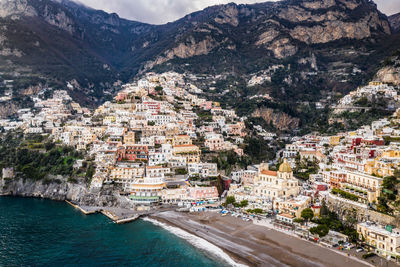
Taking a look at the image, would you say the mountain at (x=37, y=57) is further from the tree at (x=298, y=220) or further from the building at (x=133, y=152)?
the tree at (x=298, y=220)

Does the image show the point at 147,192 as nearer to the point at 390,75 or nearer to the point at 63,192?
the point at 63,192

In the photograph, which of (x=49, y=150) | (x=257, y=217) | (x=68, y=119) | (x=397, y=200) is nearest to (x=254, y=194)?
(x=257, y=217)

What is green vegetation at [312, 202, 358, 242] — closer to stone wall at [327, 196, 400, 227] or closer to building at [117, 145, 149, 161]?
stone wall at [327, 196, 400, 227]

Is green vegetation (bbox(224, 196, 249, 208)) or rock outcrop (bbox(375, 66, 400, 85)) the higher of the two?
rock outcrop (bbox(375, 66, 400, 85))

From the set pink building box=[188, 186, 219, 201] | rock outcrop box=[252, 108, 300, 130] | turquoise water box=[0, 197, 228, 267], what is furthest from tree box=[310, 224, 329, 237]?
rock outcrop box=[252, 108, 300, 130]

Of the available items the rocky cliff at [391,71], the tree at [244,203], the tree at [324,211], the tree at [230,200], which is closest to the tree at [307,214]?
the tree at [324,211]

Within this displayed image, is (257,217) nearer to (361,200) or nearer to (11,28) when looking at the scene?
(361,200)
